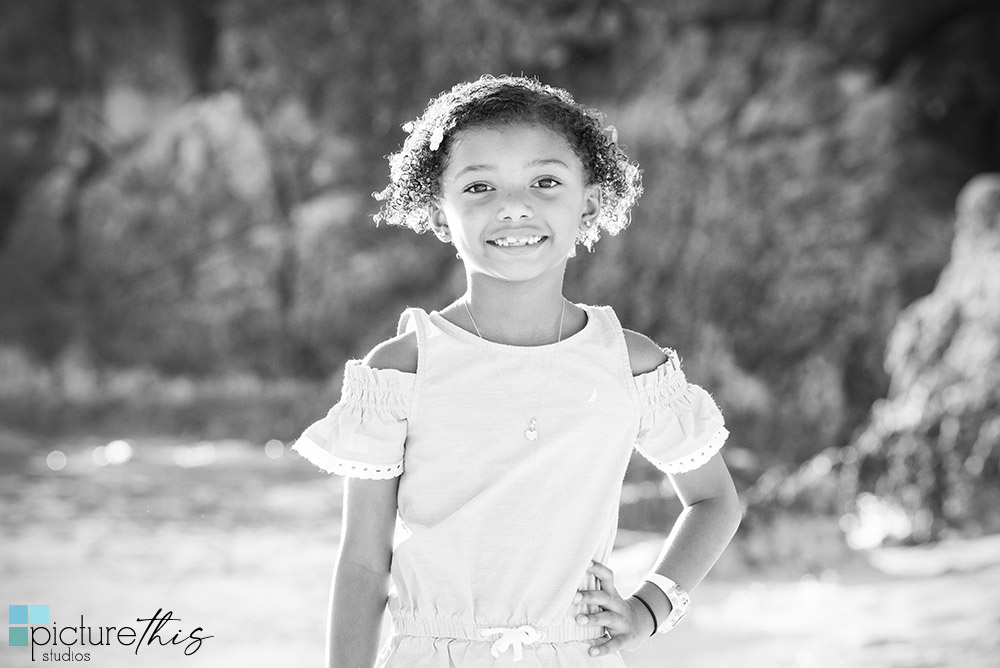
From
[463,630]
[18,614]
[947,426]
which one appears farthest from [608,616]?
[18,614]

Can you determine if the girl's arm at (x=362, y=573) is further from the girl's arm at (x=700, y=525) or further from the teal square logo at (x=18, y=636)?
the teal square logo at (x=18, y=636)

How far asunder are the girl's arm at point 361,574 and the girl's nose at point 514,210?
25cm

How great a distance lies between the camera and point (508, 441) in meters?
1.04

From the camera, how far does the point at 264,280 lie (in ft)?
32.3

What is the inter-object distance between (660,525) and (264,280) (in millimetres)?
5530

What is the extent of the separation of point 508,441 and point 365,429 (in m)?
0.12

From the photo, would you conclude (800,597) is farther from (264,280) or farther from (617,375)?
(264,280)

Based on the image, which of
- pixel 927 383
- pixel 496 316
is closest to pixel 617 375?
pixel 496 316

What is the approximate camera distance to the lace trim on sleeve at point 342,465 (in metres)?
1.02
